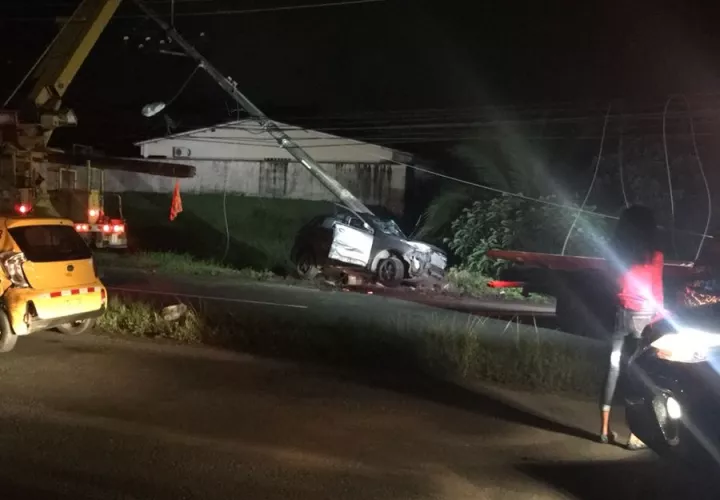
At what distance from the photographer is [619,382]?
709 cm

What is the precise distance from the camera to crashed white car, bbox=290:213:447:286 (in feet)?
64.1

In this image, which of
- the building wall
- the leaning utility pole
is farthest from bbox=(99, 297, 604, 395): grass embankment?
the building wall

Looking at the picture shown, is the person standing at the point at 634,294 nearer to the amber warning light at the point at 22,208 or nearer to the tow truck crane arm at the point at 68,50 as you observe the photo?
the amber warning light at the point at 22,208

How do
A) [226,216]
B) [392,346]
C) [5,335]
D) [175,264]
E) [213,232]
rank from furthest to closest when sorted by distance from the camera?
[226,216]
[213,232]
[175,264]
[392,346]
[5,335]

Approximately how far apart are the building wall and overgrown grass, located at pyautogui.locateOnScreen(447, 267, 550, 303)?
7022 mm

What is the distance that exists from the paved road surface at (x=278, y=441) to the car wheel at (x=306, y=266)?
11060 millimetres

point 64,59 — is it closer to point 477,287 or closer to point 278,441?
point 278,441

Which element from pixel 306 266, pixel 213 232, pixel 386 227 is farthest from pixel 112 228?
pixel 213 232

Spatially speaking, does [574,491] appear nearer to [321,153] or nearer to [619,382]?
[619,382]

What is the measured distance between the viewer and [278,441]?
255 inches

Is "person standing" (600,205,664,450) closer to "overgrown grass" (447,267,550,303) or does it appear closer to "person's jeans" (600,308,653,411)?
"person's jeans" (600,308,653,411)

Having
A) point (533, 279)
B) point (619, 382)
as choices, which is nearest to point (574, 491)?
point (619, 382)

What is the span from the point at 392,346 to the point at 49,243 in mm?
4798

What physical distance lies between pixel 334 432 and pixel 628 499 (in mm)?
2538
